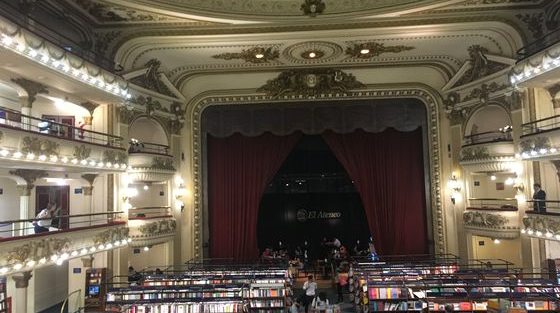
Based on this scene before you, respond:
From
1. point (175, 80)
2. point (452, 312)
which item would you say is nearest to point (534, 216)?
point (452, 312)

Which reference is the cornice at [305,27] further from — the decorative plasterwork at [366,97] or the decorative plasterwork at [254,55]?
the decorative plasterwork at [366,97]

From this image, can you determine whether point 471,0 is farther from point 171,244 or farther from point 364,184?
point 171,244

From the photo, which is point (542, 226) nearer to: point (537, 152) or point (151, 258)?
point (537, 152)

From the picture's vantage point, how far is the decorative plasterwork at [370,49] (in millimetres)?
11774

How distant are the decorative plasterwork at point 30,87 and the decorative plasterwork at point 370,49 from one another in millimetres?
7684

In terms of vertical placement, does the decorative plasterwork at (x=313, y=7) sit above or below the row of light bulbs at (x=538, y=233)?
above

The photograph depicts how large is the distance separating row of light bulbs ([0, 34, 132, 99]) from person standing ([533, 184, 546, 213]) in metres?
9.62

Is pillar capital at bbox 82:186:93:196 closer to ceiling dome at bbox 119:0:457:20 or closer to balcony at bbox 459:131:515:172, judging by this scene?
ceiling dome at bbox 119:0:457:20

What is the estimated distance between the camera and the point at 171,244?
42.3 ft

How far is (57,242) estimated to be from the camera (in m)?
7.94

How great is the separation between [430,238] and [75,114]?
10.9 metres

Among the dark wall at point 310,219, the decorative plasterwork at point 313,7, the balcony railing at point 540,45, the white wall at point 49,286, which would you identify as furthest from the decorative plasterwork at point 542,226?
the white wall at point 49,286

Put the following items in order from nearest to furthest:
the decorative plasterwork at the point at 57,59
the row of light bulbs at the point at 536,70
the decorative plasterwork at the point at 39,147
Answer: the decorative plasterwork at the point at 57,59, the decorative plasterwork at the point at 39,147, the row of light bulbs at the point at 536,70

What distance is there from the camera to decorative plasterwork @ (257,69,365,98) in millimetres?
13586
